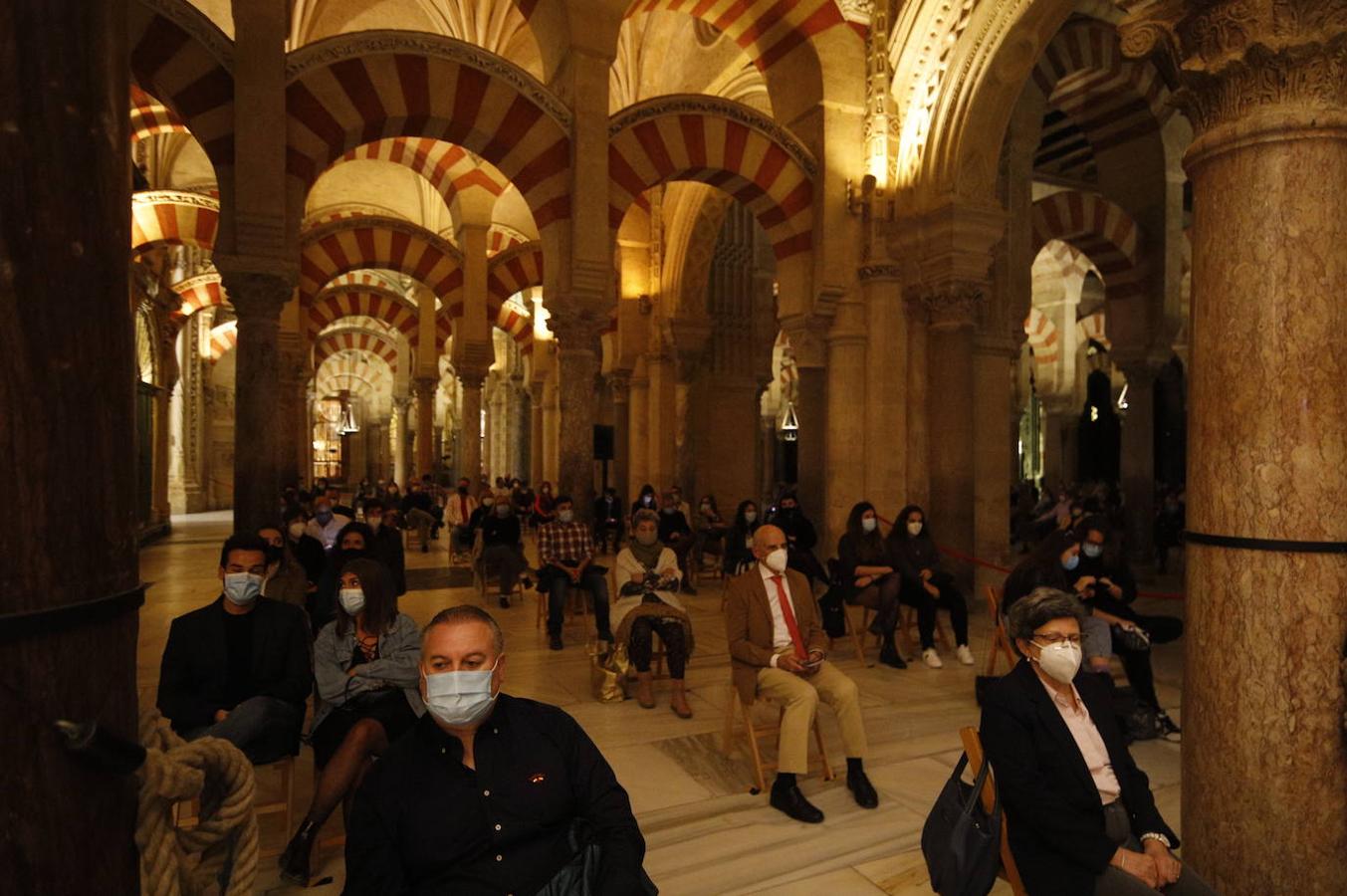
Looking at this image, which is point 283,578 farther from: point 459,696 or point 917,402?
point 917,402

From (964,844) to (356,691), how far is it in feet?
6.48

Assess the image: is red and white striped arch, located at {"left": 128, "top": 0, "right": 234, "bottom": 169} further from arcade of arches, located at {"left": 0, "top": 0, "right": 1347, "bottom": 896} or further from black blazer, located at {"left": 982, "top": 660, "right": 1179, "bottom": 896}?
black blazer, located at {"left": 982, "top": 660, "right": 1179, "bottom": 896}

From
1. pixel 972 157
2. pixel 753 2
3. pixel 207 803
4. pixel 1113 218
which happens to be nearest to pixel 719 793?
pixel 207 803

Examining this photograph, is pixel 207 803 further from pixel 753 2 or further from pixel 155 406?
pixel 155 406

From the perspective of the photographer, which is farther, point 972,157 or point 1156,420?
point 1156,420

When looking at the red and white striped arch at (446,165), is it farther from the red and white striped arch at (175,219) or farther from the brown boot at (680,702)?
the brown boot at (680,702)

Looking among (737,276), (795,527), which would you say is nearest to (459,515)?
(795,527)

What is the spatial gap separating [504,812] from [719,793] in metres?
1.79

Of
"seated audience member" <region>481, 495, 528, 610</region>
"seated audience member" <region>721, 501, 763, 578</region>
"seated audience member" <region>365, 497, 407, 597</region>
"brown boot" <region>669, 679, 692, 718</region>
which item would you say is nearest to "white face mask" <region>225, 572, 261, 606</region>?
"seated audience member" <region>365, 497, 407, 597</region>

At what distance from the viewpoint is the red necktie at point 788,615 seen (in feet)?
11.1

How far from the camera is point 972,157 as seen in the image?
730cm

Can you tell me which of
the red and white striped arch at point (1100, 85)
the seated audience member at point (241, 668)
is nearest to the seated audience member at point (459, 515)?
the seated audience member at point (241, 668)

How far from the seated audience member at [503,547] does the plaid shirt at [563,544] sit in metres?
1.07

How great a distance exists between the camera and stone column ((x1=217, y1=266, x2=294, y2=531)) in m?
6.14
